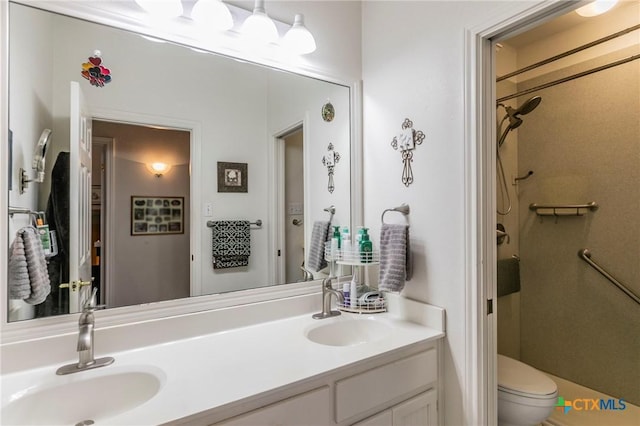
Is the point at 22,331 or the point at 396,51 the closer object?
the point at 22,331

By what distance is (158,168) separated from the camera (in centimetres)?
136

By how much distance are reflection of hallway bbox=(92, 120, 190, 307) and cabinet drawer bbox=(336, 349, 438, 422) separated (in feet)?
2.43

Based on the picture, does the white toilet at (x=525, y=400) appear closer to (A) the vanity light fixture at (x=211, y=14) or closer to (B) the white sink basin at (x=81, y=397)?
(B) the white sink basin at (x=81, y=397)

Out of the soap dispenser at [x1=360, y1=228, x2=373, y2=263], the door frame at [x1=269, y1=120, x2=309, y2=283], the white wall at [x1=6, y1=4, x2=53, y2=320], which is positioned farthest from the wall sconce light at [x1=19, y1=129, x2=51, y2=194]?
the soap dispenser at [x1=360, y1=228, x2=373, y2=263]

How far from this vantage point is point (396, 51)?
1.61m

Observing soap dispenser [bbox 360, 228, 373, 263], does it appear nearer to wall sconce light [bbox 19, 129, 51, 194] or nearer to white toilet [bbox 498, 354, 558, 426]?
white toilet [bbox 498, 354, 558, 426]

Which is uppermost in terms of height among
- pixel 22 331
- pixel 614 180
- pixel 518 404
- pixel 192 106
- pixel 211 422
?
pixel 192 106

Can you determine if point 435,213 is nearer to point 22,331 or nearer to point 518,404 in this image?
point 518,404

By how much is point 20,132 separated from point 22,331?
2.08 ft

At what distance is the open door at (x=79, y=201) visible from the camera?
3.75 ft

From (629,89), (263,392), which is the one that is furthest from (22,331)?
(629,89)

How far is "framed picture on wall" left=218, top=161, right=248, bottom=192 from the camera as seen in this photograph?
58.4 inches

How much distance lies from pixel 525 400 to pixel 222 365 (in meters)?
1.32

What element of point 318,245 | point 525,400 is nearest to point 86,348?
point 318,245
